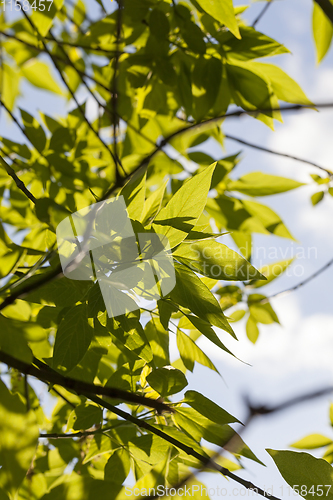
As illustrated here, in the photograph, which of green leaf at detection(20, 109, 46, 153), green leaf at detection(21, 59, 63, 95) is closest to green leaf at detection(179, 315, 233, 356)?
green leaf at detection(20, 109, 46, 153)

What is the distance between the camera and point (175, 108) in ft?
2.88

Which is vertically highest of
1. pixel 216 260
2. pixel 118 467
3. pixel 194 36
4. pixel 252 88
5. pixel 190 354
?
pixel 194 36

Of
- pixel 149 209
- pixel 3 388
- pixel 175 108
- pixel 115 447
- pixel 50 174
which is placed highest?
pixel 175 108

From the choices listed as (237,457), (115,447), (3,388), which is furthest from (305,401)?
(115,447)

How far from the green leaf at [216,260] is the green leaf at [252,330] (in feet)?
1.97

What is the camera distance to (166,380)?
1.33 ft

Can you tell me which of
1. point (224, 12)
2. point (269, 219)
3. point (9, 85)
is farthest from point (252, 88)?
point (9, 85)

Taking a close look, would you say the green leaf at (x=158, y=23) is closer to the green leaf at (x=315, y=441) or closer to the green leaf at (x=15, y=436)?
the green leaf at (x=15, y=436)

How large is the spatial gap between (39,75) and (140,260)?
1.11 metres

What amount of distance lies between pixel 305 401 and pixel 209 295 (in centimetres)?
24

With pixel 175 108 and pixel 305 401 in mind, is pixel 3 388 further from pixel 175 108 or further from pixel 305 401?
pixel 175 108

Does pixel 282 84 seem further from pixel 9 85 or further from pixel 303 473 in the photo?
pixel 9 85

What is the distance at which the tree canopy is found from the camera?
1.07ft

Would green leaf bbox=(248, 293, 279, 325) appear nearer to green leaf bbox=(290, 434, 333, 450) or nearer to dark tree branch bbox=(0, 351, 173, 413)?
green leaf bbox=(290, 434, 333, 450)
